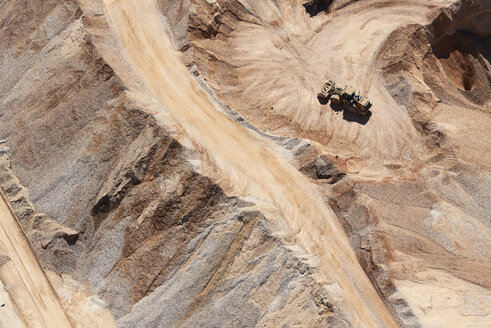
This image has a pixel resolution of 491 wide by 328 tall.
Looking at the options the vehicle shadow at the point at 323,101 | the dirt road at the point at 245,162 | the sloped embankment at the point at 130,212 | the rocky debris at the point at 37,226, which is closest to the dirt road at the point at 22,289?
the rocky debris at the point at 37,226

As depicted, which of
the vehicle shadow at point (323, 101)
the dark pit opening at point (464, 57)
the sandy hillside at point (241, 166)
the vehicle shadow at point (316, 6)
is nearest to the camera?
the sandy hillside at point (241, 166)

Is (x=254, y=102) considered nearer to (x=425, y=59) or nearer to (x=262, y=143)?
(x=262, y=143)

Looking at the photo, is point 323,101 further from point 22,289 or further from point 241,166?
point 22,289

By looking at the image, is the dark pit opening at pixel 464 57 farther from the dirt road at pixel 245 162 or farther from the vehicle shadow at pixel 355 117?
the dirt road at pixel 245 162

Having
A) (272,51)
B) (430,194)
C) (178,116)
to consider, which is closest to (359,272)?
(430,194)

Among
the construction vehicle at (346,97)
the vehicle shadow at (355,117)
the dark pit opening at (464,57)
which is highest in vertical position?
the construction vehicle at (346,97)

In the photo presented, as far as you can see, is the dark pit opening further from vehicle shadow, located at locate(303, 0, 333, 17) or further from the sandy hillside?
vehicle shadow, located at locate(303, 0, 333, 17)
